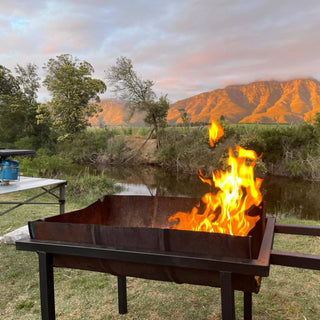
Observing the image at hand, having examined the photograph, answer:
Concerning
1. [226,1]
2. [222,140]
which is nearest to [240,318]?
[226,1]

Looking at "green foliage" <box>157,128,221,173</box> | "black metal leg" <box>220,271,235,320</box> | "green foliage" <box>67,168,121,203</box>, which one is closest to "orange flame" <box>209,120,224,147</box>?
"black metal leg" <box>220,271,235,320</box>

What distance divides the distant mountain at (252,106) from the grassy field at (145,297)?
32.9ft

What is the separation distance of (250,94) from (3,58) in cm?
1378

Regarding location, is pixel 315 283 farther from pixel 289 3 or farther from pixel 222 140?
pixel 222 140

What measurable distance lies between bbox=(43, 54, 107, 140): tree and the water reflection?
698cm

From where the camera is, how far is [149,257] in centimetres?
134

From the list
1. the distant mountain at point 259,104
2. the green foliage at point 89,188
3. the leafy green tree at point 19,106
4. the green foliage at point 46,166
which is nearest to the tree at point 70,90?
the leafy green tree at point 19,106

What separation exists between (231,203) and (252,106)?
14324 mm

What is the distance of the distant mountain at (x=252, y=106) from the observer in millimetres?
14195

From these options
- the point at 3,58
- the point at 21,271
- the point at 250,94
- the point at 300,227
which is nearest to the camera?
the point at 300,227

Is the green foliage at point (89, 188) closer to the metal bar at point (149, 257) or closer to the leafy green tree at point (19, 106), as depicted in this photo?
the metal bar at point (149, 257)

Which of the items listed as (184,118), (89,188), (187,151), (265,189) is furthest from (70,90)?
(265,189)

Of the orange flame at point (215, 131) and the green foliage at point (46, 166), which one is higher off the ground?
the orange flame at point (215, 131)

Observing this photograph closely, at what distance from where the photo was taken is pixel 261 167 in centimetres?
1082
